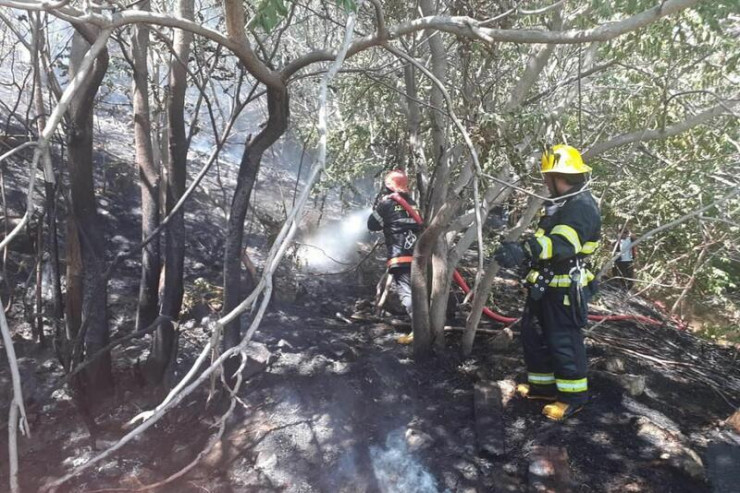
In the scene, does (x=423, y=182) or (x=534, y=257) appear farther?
(x=423, y=182)

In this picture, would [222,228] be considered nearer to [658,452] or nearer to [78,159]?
[78,159]

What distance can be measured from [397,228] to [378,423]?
7.67 feet

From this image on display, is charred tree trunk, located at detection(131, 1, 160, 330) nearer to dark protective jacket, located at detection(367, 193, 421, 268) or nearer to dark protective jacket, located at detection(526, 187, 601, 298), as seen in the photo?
dark protective jacket, located at detection(367, 193, 421, 268)

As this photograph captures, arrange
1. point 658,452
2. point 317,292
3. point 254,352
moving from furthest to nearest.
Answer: point 317,292
point 254,352
point 658,452

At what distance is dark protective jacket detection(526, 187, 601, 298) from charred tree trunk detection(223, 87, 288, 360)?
1.83 metres

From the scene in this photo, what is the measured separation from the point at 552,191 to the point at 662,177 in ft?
7.01

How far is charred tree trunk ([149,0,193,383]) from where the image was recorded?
3518 mm

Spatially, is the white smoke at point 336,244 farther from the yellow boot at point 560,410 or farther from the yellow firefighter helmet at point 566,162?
the yellow firefighter helmet at point 566,162

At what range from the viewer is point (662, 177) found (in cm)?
496

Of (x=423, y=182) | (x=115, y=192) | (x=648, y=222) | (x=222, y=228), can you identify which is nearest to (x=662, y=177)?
(x=648, y=222)

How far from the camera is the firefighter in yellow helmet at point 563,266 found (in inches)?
133

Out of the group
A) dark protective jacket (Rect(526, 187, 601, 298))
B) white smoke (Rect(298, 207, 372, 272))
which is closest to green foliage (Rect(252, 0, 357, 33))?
dark protective jacket (Rect(526, 187, 601, 298))

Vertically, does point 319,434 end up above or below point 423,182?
below

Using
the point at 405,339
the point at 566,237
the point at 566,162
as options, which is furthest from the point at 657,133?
the point at 405,339
